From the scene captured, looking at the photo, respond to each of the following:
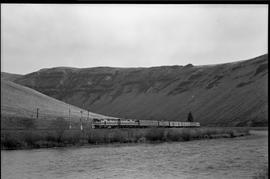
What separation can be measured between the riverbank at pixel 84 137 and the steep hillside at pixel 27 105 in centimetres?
1733

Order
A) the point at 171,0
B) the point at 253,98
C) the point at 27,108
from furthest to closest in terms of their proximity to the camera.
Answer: the point at 253,98
the point at 27,108
the point at 171,0

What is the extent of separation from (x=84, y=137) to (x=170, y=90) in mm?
91975

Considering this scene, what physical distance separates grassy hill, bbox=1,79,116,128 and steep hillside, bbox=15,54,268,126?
38.2 metres

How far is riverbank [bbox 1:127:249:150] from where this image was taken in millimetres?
27295

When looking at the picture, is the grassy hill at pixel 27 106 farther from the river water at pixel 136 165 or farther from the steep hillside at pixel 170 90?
the steep hillside at pixel 170 90

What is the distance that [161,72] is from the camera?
457ft

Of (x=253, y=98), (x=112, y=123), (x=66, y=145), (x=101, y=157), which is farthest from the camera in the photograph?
(x=253, y=98)

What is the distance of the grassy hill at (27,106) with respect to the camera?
4794 centimetres

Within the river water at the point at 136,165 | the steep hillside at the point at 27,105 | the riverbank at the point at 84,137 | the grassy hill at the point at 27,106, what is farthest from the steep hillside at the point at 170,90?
the river water at the point at 136,165

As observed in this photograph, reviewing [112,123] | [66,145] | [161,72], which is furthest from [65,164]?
[161,72]

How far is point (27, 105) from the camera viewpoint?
55.7m

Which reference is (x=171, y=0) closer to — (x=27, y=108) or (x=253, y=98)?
(x=27, y=108)

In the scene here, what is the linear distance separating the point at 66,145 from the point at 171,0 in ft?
86.2

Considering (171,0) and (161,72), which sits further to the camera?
(161,72)
